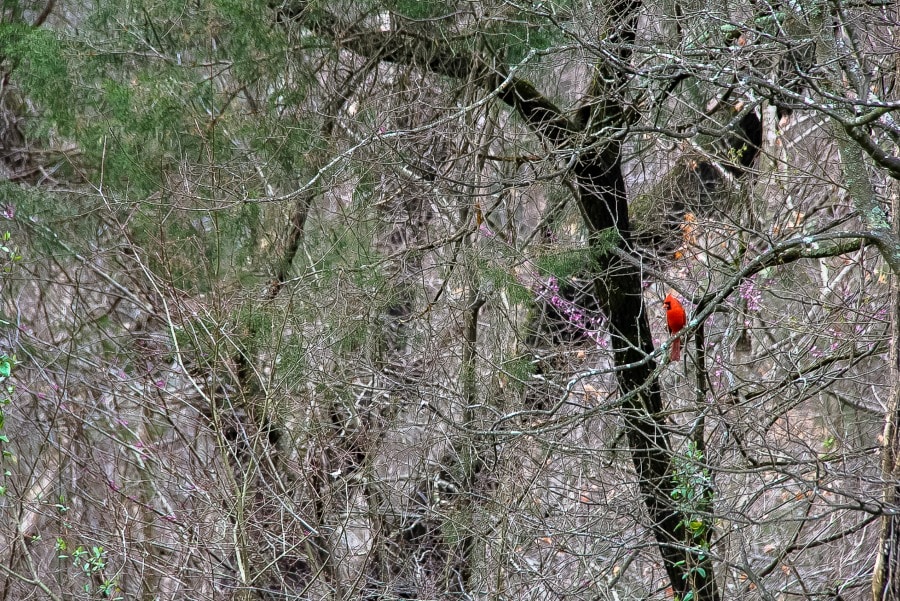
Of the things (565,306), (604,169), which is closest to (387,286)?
(565,306)

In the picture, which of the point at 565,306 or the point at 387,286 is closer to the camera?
the point at 387,286

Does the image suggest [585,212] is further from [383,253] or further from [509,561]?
[509,561]

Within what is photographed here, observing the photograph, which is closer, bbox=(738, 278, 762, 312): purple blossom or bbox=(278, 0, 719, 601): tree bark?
bbox=(278, 0, 719, 601): tree bark

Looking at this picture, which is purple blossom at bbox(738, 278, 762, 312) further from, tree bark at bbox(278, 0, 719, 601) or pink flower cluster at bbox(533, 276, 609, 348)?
pink flower cluster at bbox(533, 276, 609, 348)

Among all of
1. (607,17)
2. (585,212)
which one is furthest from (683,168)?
(607,17)

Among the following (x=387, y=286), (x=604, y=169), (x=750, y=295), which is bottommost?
(x=387, y=286)

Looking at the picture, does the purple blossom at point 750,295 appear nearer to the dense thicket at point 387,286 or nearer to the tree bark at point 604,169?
the dense thicket at point 387,286

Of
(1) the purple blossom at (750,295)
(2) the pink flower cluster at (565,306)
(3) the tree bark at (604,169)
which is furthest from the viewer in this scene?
(2) the pink flower cluster at (565,306)

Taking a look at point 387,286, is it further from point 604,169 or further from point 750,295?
point 750,295

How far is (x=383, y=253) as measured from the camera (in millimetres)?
7414

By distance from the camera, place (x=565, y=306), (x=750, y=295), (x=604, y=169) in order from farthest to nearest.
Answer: (x=565, y=306)
(x=750, y=295)
(x=604, y=169)

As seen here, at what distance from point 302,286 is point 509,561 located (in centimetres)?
239

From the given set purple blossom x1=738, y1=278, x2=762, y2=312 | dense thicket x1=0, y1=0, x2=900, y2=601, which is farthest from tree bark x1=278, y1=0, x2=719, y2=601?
purple blossom x1=738, y1=278, x2=762, y2=312

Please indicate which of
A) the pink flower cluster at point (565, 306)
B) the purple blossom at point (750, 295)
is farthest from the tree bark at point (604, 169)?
the purple blossom at point (750, 295)
